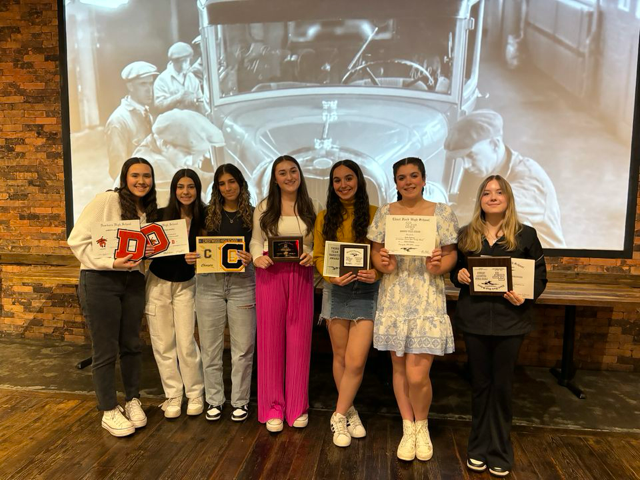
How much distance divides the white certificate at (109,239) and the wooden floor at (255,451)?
1.08m

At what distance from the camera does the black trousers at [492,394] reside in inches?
80.9

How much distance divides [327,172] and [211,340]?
1.67 metres

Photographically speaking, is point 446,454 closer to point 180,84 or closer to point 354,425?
point 354,425

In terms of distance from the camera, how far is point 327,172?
3.51 meters

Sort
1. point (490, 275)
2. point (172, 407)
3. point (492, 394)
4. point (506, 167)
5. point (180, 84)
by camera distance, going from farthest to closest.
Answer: point (180, 84), point (506, 167), point (172, 407), point (492, 394), point (490, 275)

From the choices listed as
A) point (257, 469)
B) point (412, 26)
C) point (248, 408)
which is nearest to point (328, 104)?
point (412, 26)

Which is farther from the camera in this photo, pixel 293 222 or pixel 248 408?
pixel 248 408

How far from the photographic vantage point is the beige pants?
256cm

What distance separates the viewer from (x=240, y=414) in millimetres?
2609

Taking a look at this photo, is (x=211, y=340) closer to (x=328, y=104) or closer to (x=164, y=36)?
(x=328, y=104)

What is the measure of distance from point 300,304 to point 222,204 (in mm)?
756

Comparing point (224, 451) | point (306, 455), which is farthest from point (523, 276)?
point (224, 451)

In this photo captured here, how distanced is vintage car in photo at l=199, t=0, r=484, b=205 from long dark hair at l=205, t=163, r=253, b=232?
1.10 m

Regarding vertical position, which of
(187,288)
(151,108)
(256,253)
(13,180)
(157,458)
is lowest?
(157,458)
